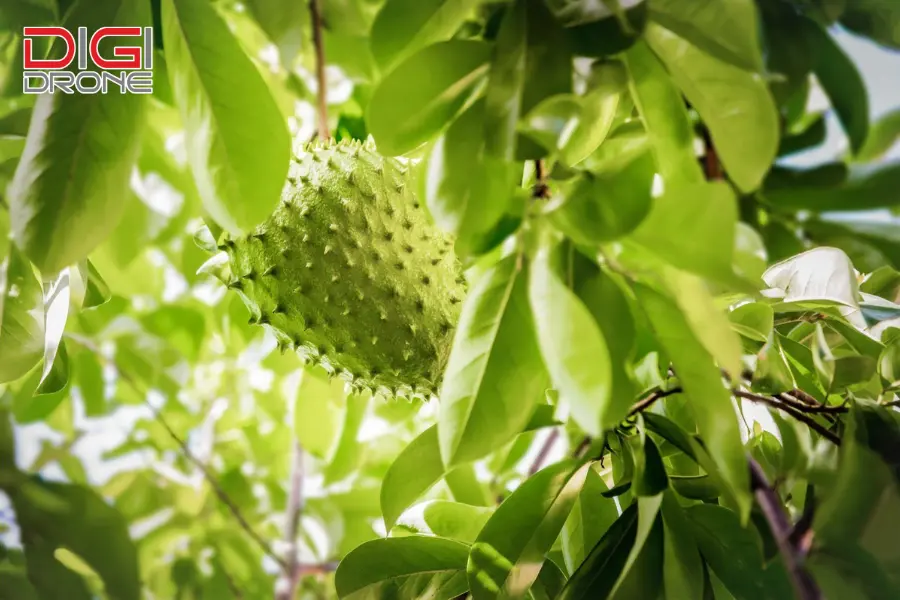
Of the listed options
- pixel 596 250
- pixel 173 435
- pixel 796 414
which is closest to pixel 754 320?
pixel 796 414

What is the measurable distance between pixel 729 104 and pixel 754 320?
0.18 m

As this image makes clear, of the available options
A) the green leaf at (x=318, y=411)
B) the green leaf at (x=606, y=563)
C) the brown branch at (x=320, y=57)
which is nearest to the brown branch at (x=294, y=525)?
the green leaf at (x=318, y=411)

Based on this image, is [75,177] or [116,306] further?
[116,306]

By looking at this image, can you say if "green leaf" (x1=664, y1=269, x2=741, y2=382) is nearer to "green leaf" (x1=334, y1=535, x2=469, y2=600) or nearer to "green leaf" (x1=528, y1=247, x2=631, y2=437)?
"green leaf" (x1=528, y1=247, x2=631, y2=437)

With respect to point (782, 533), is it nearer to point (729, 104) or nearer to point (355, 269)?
point (729, 104)

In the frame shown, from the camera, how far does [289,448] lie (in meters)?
1.53

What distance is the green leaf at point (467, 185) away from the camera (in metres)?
0.33

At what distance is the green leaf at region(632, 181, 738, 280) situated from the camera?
289 millimetres

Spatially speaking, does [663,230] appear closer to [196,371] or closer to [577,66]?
[577,66]

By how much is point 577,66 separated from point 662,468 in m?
0.26

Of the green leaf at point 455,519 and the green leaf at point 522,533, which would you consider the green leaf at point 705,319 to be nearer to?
the green leaf at point 522,533

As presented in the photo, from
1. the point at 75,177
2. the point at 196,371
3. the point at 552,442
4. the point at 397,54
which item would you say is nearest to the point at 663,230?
the point at 397,54

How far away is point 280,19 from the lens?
0.53 metres

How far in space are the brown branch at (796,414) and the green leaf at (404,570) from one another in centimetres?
25
